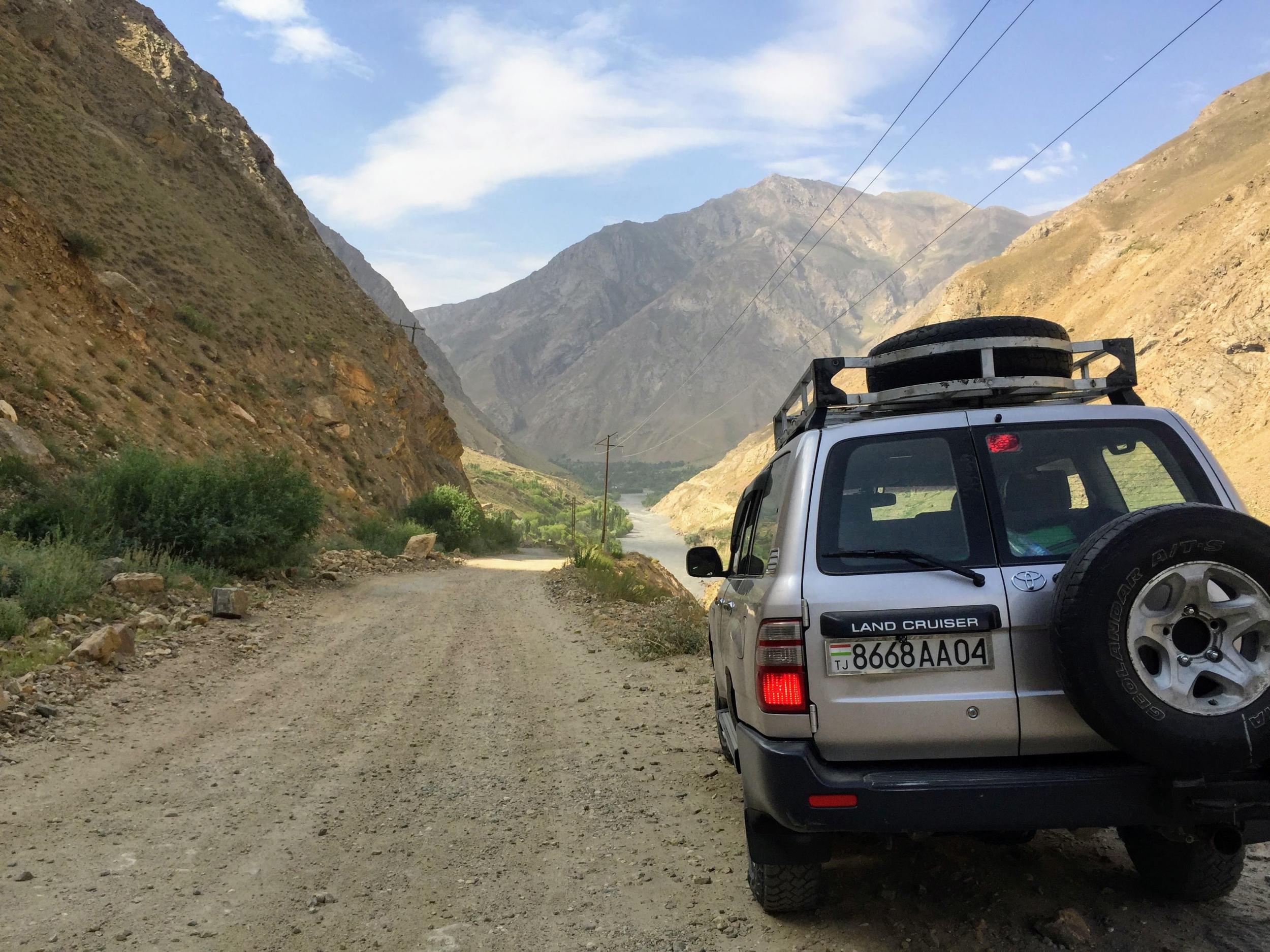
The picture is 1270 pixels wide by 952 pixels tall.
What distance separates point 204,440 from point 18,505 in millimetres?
11693

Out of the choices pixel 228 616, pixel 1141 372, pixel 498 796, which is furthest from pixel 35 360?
pixel 1141 372

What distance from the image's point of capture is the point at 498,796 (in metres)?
5.20

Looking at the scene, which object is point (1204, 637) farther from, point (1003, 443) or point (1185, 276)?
point (1185, 276)

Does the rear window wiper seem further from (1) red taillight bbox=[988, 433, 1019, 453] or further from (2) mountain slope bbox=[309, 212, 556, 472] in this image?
(2) mountain slope bbox=[309, 212, 556, 472]

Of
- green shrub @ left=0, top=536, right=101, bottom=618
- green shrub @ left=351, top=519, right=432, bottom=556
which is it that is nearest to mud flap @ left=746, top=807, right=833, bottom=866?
green shrub @ left=0, top=536, right=101, bottom=618

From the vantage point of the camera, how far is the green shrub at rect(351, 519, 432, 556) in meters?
25.2

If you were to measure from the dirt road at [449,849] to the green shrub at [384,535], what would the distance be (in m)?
17.2

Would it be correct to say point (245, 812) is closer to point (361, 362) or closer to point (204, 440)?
point (204, 440)

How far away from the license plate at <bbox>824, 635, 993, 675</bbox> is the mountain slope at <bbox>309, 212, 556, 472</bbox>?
8612cm

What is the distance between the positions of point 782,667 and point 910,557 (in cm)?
59

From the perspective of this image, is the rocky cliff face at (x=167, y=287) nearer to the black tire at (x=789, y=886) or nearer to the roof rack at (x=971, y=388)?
the roof rack at (x=971, y=388)

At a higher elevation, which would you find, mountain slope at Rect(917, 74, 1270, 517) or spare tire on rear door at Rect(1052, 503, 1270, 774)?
mountain slope at Rect(917, 74, 1270, 517)

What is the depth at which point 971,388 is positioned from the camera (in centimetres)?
381

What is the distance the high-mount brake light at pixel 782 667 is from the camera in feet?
9.87
